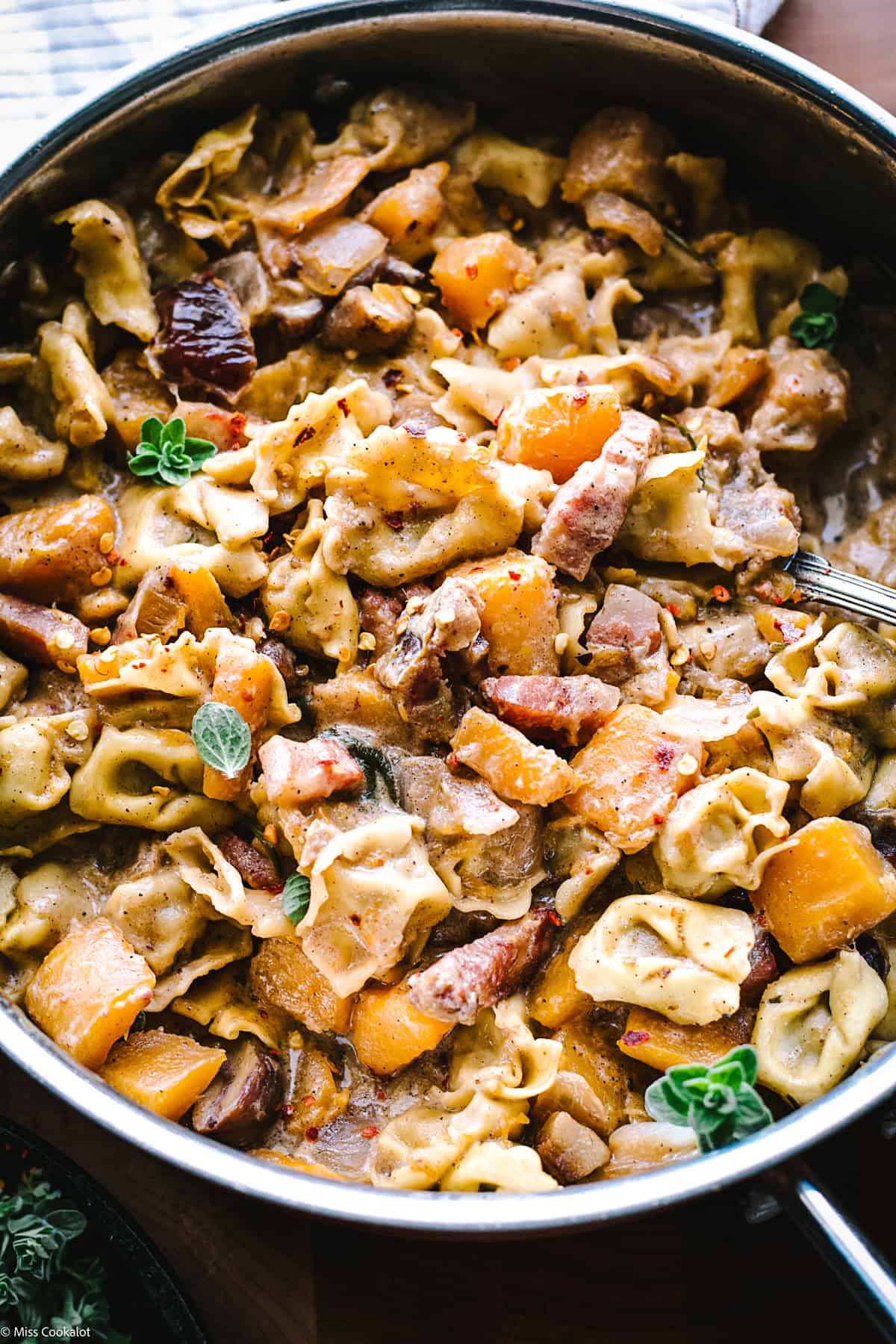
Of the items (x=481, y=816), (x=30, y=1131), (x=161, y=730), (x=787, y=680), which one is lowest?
(x=30, y=1131)

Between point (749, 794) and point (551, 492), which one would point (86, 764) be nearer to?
point (551, 492)

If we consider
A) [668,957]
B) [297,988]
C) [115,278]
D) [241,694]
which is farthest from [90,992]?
[115,278]

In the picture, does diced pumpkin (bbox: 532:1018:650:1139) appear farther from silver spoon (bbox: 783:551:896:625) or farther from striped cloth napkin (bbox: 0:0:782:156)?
striped cloth napkin (bbox: 0:0:782:156)

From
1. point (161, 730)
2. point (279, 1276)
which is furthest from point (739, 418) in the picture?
point (279, 1276)

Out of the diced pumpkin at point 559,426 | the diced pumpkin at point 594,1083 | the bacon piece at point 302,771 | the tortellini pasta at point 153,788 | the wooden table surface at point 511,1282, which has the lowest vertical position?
the wooden table surface at point 511,1282

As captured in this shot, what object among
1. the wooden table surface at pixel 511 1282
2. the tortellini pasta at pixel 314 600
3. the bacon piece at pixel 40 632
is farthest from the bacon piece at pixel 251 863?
the wooden table surface at pixel 511 1282

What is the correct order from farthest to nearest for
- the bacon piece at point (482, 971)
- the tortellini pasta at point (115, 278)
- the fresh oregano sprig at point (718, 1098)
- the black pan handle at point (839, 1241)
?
the tortellini pasta at point (115, 278)
the bacon piece at point (482, 971)
the fresh oregano sprig at point (718, 1098)
the black pan handle at point (839, 1241)

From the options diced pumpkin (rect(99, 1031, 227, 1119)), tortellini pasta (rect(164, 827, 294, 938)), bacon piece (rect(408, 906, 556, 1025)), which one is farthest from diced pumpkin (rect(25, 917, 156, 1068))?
bacon piece (rect(408, 906, 556, 1025))

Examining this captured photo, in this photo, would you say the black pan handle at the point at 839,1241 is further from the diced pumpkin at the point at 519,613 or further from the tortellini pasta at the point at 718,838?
the diced pumpkin at the point at 519,613
